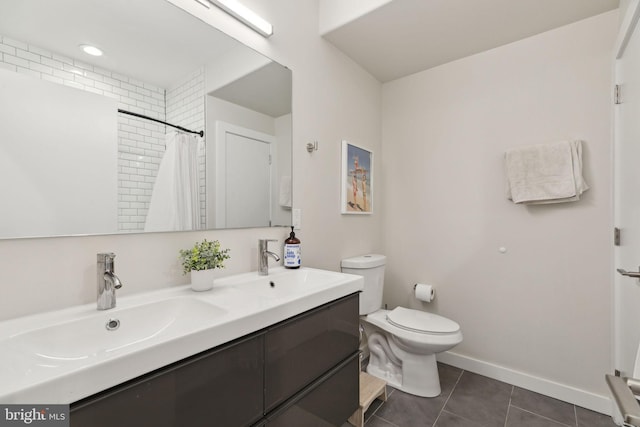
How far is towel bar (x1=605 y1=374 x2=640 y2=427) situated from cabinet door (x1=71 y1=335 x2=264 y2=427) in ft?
2.76

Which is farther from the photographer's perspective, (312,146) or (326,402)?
(312,146)

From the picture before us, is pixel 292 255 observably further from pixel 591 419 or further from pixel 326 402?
pixel 591 419

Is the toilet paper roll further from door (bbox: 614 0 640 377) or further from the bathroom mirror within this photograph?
the bathroom mirror

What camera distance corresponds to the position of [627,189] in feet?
4.76

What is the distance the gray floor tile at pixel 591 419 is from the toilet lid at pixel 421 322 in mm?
812

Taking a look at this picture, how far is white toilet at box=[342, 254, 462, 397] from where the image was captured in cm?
182

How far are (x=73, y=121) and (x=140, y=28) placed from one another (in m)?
0.48

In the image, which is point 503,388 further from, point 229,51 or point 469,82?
point 229,51

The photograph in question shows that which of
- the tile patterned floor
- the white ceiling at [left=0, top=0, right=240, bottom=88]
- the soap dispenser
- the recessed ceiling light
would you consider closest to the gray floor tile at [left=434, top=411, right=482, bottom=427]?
the tile patterned floor

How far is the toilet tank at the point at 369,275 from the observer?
2117mm

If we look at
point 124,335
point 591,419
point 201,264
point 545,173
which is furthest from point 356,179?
point 591,419

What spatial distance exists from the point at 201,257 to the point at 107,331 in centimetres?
39

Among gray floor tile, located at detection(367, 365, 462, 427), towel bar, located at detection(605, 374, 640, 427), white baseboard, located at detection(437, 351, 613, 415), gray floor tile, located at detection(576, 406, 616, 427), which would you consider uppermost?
towel bar, located at detection(605, 374, 640, 427)

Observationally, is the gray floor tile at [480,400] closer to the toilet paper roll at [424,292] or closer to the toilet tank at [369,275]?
the toilet paper roll at [424,292]
